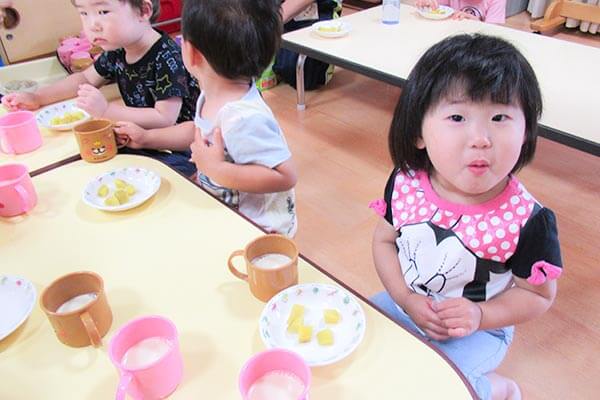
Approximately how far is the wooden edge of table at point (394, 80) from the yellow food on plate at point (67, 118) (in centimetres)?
93

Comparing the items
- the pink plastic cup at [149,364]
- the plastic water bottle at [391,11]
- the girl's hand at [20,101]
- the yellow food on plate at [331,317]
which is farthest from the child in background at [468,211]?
the plastic water bottle at [391,11]

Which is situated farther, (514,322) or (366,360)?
(514,322)

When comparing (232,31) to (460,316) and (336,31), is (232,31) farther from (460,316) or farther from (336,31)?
(336,31)

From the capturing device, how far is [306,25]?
Answer: 10.6 feet

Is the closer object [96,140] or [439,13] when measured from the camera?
[96,140]

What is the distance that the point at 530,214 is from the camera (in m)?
0.91

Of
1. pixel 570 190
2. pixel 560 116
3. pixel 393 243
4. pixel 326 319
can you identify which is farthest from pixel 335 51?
pixel 326 319

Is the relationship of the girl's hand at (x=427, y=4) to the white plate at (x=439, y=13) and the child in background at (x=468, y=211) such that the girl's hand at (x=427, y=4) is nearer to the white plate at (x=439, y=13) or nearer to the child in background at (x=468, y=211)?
the white plate at (x=439, y=13)

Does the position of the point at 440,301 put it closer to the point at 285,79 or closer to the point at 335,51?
the point at 335,51

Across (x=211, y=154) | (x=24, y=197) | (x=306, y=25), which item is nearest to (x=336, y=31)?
(x=306, y=25)

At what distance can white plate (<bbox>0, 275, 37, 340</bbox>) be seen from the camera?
2.66ft

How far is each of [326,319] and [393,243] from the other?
37 cm

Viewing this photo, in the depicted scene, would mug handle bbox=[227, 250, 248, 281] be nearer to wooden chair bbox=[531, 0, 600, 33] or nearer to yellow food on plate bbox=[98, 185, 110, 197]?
yellow food on plate bbox=[98, 185, 110, 197]

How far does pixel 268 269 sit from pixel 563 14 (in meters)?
4.19
